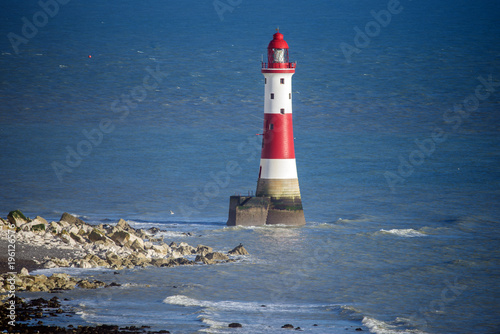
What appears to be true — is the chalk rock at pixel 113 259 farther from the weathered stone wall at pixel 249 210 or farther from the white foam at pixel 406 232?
the white foam at pixel 406 232

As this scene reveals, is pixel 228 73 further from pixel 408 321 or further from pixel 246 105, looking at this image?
pixel 408 321

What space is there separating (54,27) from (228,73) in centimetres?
5536

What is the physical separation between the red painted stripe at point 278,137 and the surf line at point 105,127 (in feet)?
108

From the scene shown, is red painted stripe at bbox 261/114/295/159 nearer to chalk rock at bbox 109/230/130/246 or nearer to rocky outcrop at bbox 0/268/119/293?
chalk rock at bbox 109/230/130/246

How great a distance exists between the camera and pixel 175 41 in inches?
5674

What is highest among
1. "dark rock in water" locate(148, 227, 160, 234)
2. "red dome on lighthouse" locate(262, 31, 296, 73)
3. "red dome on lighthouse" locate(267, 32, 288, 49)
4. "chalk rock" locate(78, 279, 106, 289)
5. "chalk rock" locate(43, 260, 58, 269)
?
"red dome on lighthouse" locate(267, 32, 288, 49)

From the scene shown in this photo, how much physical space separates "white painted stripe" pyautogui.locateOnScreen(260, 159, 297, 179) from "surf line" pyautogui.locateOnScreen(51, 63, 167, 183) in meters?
32.7

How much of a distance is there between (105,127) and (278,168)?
63.3m

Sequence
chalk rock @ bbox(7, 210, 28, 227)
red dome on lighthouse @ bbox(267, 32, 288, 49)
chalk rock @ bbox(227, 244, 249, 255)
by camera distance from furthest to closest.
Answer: red dome on lighthouse @ bbox(267, 32, 288, 49), chalk rock @ bbox(7, 210, 28, 227), chalk rock @ bbox(227, 244, 249, 255)

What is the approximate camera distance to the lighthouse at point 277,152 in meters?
36.7

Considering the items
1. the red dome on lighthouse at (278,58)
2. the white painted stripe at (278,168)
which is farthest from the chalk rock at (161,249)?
the red dome on lighthouse at (278,58)

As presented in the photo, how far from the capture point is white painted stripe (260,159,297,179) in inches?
1454

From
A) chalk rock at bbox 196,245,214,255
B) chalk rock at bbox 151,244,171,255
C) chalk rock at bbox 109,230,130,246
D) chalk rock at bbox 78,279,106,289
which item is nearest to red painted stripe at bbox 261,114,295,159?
chalk rock at bbox 196,245,214,255

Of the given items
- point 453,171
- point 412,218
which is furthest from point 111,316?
point 453,171
